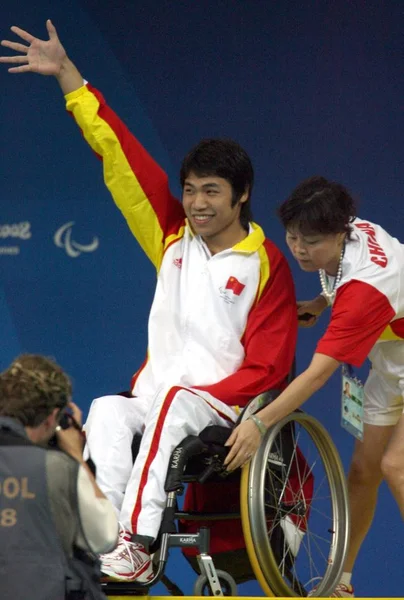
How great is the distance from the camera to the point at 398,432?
140 inches

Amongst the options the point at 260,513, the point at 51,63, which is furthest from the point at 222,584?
the point at 51,63

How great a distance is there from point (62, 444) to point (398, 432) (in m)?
1.28

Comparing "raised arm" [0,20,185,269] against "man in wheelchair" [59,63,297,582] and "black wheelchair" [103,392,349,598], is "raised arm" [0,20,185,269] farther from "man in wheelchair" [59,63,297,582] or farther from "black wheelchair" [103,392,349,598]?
"black wheelchair" [103,392,349,598]

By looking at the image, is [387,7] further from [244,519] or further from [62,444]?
[62,444]

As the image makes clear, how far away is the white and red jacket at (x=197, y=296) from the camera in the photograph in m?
3.47

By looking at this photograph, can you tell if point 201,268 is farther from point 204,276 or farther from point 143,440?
point 143,440

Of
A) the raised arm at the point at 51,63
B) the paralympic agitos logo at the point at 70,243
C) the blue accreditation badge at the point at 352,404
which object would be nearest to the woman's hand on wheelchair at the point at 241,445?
the blue accreditation badge at the point at 352,404

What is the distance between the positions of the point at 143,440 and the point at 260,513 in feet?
1.10

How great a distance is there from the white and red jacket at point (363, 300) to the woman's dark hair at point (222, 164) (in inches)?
14.2

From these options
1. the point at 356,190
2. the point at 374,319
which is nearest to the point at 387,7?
the point at 356,190

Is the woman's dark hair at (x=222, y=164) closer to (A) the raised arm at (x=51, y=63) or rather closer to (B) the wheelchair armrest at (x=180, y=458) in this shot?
(A) the raised arm at (x=51, y=63)

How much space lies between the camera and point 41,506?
2.41 m

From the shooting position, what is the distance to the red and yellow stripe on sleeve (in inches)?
139

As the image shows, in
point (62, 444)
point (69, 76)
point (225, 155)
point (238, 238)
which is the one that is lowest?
point (62, 444)
